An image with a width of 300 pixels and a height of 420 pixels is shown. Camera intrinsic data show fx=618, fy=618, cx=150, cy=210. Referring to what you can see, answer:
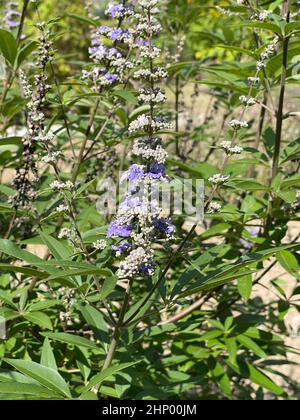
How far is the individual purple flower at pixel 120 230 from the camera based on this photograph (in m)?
1.87

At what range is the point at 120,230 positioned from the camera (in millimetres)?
1881

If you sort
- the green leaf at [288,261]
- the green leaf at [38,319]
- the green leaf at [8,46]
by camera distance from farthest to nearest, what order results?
the green leaf at [8,46] → the green leaf at [288,261] → the green leaf at [38,319]

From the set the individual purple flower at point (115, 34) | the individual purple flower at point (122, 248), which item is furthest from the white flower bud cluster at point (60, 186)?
the individual purple flower at point (115, 34)

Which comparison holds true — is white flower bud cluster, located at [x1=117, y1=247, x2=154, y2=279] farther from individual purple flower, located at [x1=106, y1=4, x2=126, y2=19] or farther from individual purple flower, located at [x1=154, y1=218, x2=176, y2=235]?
individual purple flower, located at [x1=106, y1=4, x2=126, y2=19]

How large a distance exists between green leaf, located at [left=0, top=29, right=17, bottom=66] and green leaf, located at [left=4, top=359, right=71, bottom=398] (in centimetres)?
159

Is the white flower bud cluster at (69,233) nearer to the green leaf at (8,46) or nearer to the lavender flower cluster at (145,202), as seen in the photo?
the lavender flower cluster at (145,202)

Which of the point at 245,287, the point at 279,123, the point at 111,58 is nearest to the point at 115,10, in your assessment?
the point at 111,58

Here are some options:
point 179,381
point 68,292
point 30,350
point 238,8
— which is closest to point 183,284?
point 68,292

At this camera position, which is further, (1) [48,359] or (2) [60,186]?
(1) [48,359]

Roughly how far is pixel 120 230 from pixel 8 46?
4.96 ft

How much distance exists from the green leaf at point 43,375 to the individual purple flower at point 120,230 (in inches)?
21.5

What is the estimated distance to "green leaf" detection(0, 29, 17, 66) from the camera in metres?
2.92

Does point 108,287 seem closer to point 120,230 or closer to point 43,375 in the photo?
point 120,230
